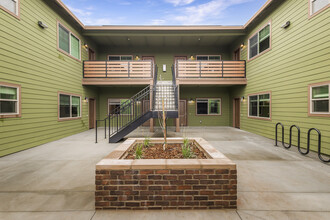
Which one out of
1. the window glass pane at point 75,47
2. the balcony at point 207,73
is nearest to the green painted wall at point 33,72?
the window glass pane at point 75,47

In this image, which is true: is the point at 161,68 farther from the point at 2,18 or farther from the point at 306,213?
the point at 306,213

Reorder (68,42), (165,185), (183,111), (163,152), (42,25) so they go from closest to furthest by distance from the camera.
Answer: (165,185) < (163,152) < (42,25) < (68,42) < (183,111)

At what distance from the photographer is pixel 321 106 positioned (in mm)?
5059

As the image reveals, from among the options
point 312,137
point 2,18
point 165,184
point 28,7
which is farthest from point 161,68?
point 165,184

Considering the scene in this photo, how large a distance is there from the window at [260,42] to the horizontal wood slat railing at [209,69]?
90 cm

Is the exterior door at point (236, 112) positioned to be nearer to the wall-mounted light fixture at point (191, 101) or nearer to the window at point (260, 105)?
the window at point (260, 105)

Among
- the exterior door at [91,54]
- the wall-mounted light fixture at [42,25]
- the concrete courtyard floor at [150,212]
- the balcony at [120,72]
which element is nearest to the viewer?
the concrete courtyard floor at [150,212]

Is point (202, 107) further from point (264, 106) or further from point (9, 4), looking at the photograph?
point (9, 4)

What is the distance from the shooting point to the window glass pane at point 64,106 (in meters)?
7.71

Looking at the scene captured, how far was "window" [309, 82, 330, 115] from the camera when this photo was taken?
4852 mm

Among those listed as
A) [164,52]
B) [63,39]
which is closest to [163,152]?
[63,39]

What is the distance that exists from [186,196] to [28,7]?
27.9ft

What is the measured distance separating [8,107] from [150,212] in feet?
20.0

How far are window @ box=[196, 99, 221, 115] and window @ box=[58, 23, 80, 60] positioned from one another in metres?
8.97
